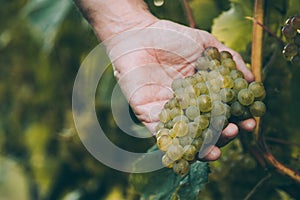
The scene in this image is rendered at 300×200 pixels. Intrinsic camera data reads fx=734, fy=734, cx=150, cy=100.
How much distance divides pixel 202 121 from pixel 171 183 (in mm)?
307

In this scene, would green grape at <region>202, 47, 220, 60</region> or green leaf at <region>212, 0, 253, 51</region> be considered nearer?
green grape at <region>202, 47, 220, 60</region>

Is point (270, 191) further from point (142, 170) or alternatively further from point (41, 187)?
point (41, 187)

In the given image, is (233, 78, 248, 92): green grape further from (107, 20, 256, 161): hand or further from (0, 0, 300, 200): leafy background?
(0, 0, 300, 200): leafy background

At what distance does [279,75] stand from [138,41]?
339mm

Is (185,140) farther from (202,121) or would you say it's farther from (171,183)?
(171,183)

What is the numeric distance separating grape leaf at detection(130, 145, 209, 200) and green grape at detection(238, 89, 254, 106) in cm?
21

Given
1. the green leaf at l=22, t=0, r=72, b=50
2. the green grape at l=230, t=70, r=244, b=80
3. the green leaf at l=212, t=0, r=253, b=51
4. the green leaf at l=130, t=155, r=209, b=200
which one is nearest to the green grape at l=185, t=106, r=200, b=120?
the green grape at l=230, t=70, r=244, b=80

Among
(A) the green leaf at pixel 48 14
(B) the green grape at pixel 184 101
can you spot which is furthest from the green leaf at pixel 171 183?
(A) the green leaf at pixel 48 14

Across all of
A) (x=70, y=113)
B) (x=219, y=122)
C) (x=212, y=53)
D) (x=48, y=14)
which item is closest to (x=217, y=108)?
(x=219, y=122)

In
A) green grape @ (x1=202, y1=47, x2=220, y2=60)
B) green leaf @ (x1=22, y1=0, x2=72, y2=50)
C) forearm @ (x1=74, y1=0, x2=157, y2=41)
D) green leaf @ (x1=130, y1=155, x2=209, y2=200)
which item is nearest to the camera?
green grape @ (x1=202, y1=47, x2=220, y2=60)

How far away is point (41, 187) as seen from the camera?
274cm

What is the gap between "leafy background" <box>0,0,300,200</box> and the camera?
153 cm

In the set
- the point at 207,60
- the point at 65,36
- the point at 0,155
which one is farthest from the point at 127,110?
the point at 0,155

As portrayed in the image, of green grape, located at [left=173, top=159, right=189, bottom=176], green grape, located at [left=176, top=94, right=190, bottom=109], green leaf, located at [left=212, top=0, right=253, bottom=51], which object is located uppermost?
green grape, located at [left=176, top=94, right=190, bottom=109]
